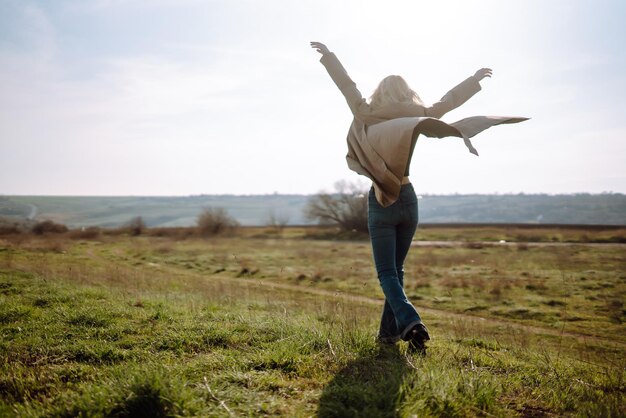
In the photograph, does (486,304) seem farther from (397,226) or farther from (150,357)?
(150,357)

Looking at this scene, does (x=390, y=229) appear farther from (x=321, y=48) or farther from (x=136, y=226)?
(x=136, y=226)

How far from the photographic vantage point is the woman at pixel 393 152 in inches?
142

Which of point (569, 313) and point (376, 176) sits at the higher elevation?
point (376, 176)

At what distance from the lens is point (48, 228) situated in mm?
39344

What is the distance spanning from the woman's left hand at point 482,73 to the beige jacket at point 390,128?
0.10m

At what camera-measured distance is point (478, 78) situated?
430 centimetres

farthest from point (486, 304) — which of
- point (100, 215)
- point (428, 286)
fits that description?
point (100, 215)

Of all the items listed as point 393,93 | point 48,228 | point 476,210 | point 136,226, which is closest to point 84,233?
point 48,228

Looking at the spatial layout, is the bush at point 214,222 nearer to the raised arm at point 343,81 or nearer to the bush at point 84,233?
the bush at point 84,233

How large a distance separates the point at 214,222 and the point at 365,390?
189 feet

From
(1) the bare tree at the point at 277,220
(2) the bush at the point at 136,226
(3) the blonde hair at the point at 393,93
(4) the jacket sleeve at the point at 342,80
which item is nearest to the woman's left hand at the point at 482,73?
(3) the blonde hair at the point at 393,93

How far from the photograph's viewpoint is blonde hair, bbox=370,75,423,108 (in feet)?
13.1

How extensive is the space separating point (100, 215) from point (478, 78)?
15080 cm

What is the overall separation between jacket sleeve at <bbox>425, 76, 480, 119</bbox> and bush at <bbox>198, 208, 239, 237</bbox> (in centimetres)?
5515
